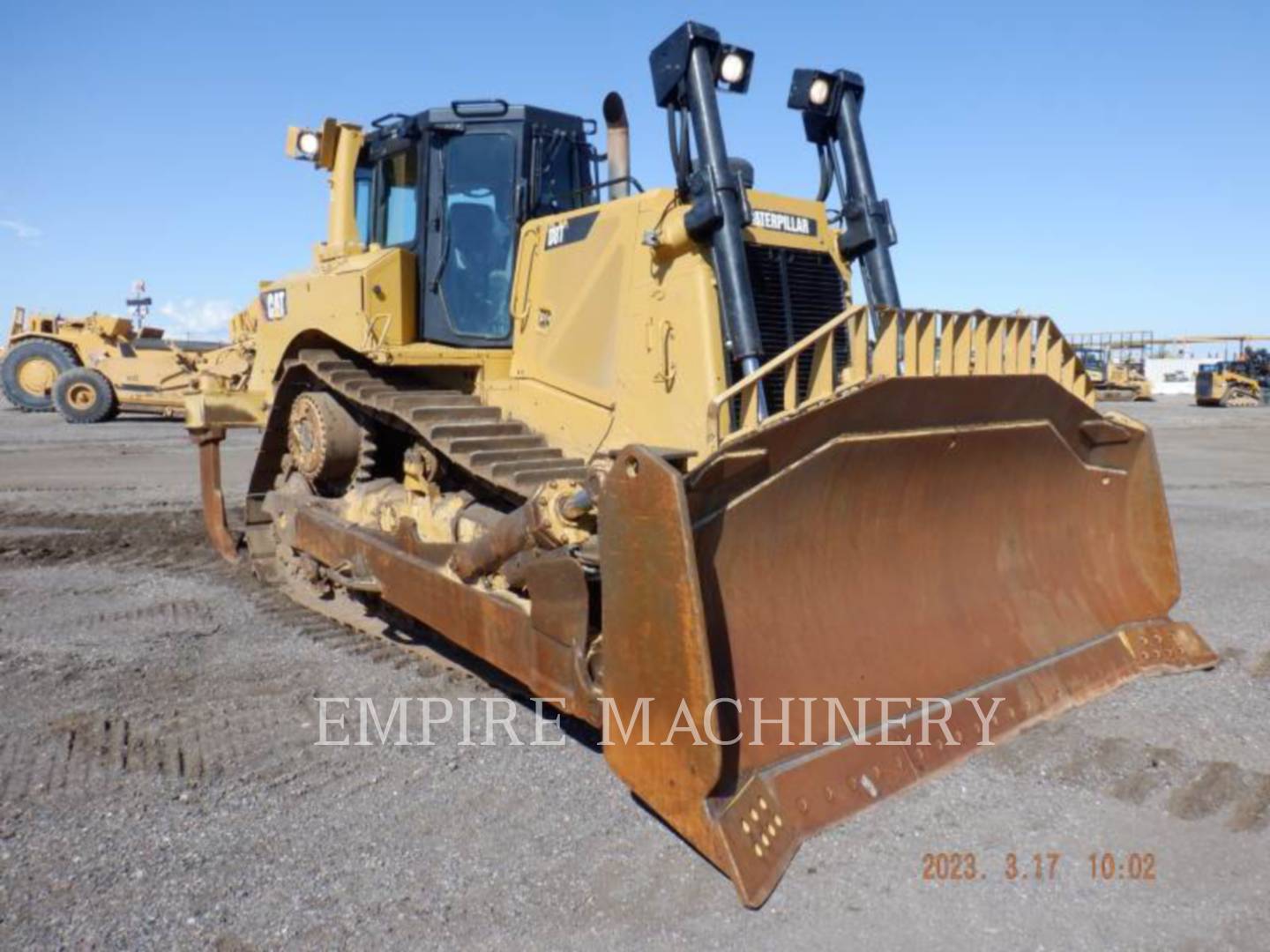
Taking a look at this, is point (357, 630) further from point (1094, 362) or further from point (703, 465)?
point (1094, 362)

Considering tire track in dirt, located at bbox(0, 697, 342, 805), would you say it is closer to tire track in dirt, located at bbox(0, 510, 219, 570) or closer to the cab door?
the cab door

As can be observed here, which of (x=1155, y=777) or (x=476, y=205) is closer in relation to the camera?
(x=1155, y=777)

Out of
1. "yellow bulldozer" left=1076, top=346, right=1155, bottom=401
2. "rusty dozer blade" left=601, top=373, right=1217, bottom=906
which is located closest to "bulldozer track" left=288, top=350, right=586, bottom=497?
"rusty dozer blade" left=601, top=373, right=1217, bottom=906

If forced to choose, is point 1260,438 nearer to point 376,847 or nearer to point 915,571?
point 915,571

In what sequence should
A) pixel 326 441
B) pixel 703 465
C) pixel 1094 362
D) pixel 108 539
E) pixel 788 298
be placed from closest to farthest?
1. pixel 703 465
2. pixel 788 298
3. pixel 326 441
4. pixel 108 539
5. pixel 1094 362

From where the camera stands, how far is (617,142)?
589 cm

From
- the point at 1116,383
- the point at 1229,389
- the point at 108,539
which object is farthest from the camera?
the point at 1116,383

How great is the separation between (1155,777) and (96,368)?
70.3ft

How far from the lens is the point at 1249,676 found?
15.5 ft

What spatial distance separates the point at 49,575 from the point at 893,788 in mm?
6033

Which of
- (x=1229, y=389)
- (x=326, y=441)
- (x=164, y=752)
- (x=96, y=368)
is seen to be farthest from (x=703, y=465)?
(x=1229, y=389)

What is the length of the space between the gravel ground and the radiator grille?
1.90 m

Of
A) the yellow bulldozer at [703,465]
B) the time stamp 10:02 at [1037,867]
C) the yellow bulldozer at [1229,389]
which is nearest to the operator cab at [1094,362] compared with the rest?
the yellow bulldozer at [1229,389]

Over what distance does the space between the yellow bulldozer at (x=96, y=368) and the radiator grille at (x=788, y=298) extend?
16.2m
